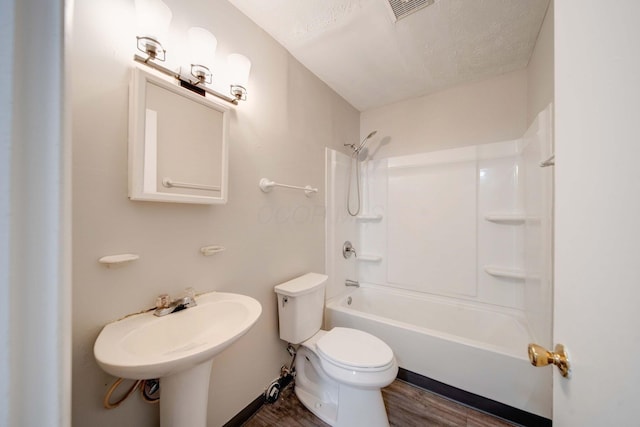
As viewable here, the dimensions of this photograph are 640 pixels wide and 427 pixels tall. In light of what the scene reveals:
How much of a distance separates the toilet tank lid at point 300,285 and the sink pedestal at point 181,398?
2.07 feet

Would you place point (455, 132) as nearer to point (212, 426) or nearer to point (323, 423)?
point (323, 423)

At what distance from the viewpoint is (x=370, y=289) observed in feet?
8.05

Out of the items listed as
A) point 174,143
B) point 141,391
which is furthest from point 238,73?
point 141,391

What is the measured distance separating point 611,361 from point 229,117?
1.49 metres

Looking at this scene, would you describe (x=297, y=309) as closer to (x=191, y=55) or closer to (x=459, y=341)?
(x=459, y=341)

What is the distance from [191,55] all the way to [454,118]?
2141 millimetres

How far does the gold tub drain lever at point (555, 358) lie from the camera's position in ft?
1.64

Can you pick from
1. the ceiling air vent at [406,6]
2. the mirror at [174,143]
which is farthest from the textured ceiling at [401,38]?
the mirror at [174,143]

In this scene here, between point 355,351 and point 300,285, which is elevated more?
point 300,285

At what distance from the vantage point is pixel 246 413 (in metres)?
1.37

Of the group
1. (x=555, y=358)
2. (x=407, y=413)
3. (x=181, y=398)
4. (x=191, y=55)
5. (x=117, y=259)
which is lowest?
(x=407, y=413)

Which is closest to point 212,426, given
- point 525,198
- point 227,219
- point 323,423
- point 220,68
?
point 323,423

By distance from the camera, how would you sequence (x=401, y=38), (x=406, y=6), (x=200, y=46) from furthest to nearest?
1. (x=401, y=38)
2. (x=406, y=6)
3. (x=200, y=46)

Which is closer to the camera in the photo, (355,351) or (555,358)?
(555,358)
